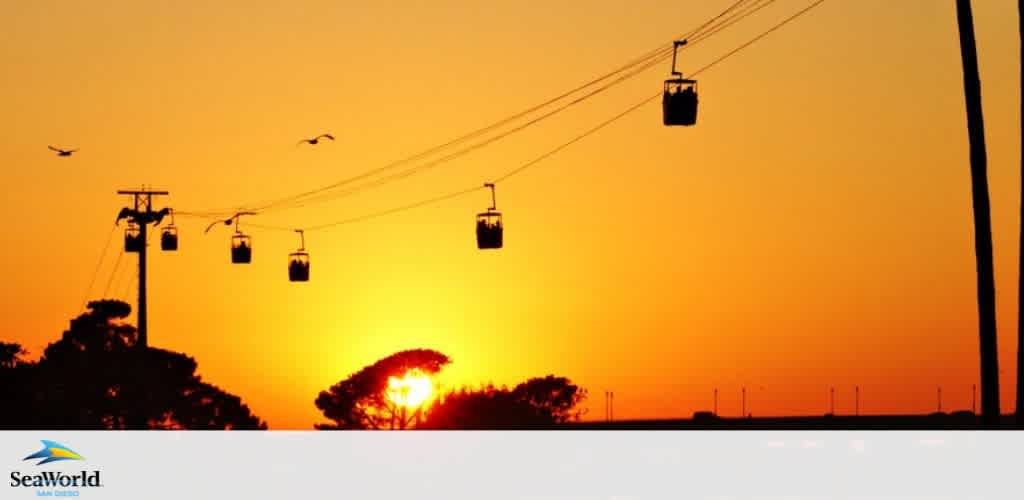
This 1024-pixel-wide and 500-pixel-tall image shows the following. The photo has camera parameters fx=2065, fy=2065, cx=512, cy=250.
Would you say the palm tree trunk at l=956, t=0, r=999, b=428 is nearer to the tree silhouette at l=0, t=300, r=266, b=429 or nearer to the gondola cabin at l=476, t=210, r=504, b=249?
the gondola cabin at l=476, t=210, r=504, b=249

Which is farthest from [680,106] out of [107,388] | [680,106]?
[107,388]

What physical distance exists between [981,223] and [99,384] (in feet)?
246

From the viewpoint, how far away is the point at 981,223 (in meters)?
34.9

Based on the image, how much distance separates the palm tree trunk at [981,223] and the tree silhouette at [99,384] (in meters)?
65.8

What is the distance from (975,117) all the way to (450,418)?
4075 inches

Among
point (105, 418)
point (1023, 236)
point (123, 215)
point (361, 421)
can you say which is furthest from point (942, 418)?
point (361, 421)

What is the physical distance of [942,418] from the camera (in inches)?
3462

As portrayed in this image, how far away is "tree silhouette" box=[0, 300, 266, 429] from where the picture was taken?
331ft

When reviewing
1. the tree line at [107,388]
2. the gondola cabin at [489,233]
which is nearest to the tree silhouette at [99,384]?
the tree line at [107,388]

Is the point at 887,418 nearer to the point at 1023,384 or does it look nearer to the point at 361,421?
the point at 1023,384

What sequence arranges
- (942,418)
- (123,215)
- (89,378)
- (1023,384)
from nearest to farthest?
(1023,384) → (123,215) → (942,418) → (89,378)

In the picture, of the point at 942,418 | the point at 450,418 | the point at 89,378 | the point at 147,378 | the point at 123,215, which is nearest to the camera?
the point at 123,215

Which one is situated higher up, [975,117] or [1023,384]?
[975,117]
